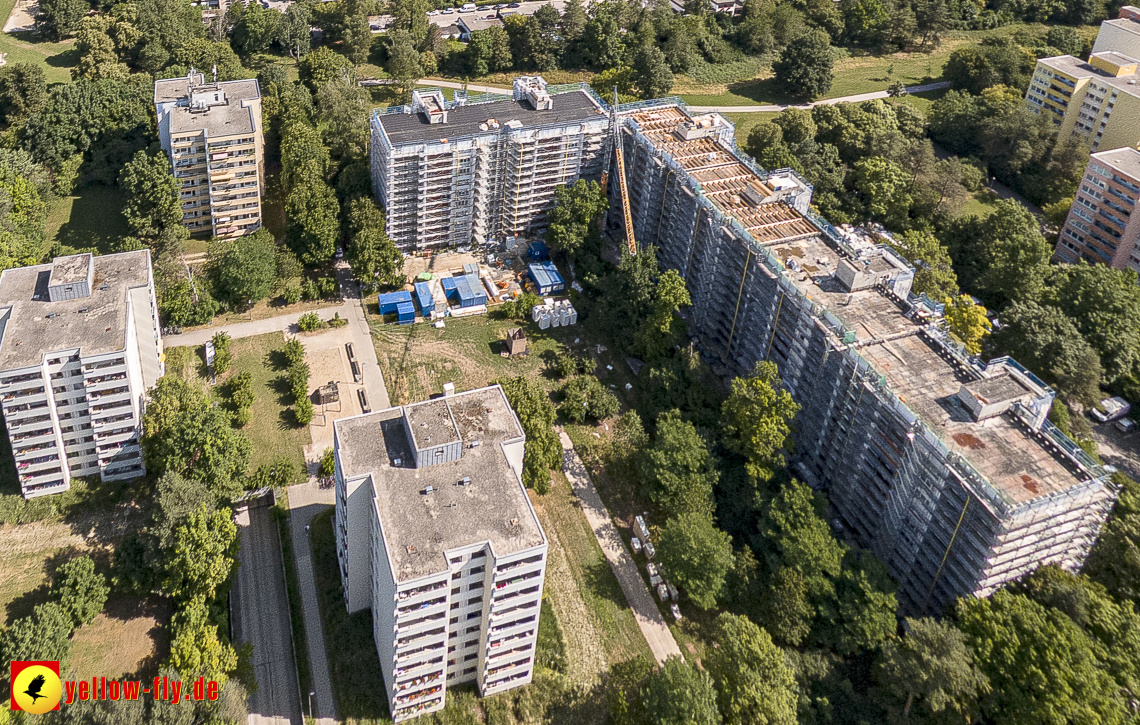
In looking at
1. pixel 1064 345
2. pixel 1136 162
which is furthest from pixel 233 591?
pixel 1136 162

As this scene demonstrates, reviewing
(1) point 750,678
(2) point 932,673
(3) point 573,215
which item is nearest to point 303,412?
(3) point 573,215

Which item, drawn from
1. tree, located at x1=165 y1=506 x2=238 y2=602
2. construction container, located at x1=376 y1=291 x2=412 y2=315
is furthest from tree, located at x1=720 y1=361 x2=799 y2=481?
tree, located at x1=165 y1=506 x2=238 y2=602

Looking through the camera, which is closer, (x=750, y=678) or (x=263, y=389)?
(x=750, y=678)

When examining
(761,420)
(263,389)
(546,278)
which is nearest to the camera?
(761,420)

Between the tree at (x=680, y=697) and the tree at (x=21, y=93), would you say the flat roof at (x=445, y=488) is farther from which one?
the tree at (x=21, y=93)

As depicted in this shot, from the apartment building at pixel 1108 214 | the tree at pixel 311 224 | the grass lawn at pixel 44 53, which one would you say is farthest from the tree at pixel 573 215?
the grass lawn at pixel 44 53

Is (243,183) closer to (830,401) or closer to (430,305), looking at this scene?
(430,305)

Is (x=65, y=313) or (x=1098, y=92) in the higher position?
(x=1098, y=92)

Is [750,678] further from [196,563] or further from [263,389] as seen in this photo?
[263,389]
